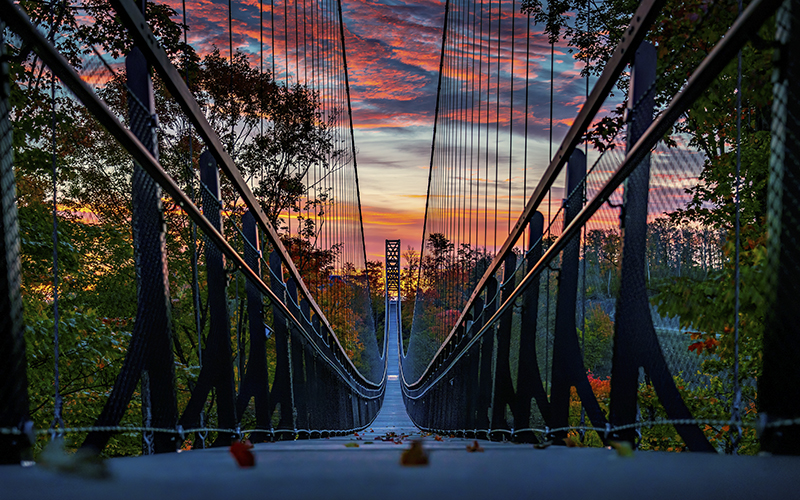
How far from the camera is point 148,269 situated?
199 cm

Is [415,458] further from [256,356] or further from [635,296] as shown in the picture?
[256,356]

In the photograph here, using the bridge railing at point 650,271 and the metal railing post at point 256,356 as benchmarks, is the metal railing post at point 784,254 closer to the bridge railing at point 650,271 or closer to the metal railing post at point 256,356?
the bridge railing at point 650,271

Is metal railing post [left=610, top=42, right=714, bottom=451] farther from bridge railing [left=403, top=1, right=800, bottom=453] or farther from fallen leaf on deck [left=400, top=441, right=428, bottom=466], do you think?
fallen leaf on deck [left=400, top=441, right=428, bottom=466]

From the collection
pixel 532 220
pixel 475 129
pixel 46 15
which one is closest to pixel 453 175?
pixel 475 129

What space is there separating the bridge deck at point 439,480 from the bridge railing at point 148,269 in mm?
408

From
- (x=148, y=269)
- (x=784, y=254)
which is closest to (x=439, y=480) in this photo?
(x=784, y=254)

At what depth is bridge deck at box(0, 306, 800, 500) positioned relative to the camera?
864 millimetres

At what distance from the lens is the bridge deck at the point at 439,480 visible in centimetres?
86

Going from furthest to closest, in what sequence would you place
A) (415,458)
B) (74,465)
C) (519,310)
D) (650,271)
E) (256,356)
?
(519,310)
(256,356)
(650,271)
(415,458)
(74,465)

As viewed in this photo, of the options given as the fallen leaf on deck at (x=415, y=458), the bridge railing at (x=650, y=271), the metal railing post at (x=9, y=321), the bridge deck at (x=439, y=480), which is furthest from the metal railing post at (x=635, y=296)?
the metal railing post at (x=9, y=321)

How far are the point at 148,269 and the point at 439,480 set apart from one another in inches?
55.3

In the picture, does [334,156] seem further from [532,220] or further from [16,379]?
[16,379]

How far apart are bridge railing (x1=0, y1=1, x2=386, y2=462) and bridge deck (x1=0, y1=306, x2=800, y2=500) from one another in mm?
408

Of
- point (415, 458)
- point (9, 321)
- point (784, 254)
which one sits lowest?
point (415, 458)
